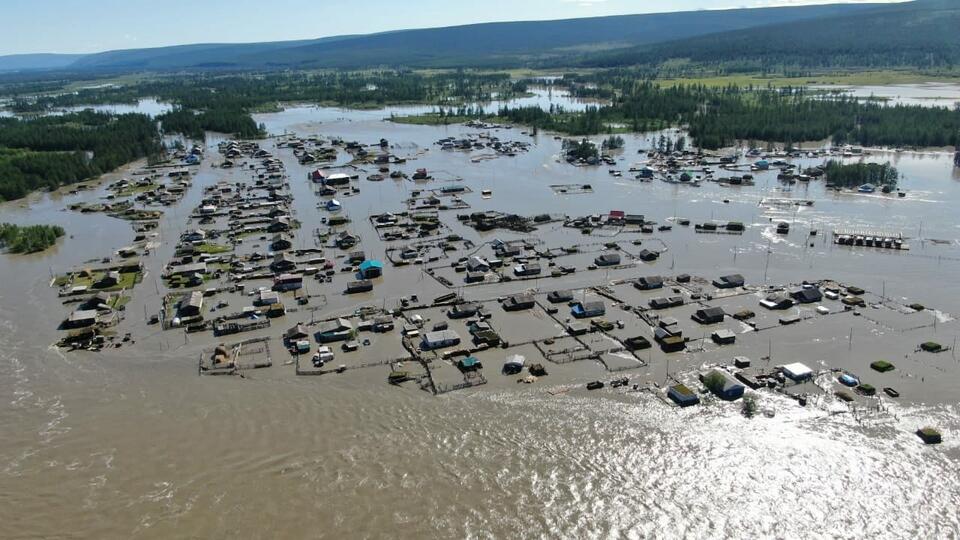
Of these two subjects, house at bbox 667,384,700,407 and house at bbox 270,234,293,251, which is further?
house at bbox 270,234,293,251

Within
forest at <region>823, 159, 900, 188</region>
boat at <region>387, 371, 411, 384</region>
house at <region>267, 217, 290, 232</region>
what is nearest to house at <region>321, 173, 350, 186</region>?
house at <region>267, 217, 290, 232</region>

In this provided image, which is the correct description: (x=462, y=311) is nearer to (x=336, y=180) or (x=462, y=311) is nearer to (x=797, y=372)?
(x=797, y=372)

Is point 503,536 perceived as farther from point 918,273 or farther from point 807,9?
point 807,9

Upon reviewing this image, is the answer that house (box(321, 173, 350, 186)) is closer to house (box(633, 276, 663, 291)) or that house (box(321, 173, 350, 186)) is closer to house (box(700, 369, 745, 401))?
house (box(633, 276, 663, 291))

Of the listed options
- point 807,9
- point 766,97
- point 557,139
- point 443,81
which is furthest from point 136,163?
point 807,9

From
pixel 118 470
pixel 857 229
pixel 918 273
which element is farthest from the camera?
pixel 857 229

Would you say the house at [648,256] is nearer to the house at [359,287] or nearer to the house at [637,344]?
the house at [637,344]
